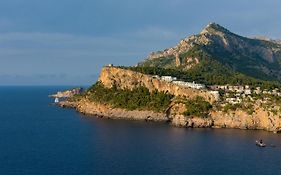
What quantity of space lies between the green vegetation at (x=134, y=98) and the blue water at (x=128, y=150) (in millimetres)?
13182

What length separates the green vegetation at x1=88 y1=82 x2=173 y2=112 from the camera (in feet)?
484

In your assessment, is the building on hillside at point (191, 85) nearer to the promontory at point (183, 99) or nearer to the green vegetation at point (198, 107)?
the promontory at point (183, 99)

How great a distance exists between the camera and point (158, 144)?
100 m

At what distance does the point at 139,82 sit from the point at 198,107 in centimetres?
3326

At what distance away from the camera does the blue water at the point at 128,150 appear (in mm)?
78500

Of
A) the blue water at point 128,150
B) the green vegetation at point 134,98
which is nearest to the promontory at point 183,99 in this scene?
the green vegetation at point 134,98

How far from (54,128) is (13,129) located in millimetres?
10722

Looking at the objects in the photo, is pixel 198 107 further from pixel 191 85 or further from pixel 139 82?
pixel 139 82

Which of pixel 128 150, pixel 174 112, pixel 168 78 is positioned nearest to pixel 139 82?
pixel 168 78

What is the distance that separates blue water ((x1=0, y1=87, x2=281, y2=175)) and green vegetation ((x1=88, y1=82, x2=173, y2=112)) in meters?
→ 13.2

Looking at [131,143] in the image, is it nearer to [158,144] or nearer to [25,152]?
[158,144]

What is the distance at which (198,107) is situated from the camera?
13488 cm

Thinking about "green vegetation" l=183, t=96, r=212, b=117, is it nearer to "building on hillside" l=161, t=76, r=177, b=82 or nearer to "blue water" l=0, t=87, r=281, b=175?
"blue water" l=0, t=87, r=281, b=175

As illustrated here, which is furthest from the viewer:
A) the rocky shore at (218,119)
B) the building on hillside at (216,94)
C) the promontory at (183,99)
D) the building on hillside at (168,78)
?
the building on hillside at (168,78)
